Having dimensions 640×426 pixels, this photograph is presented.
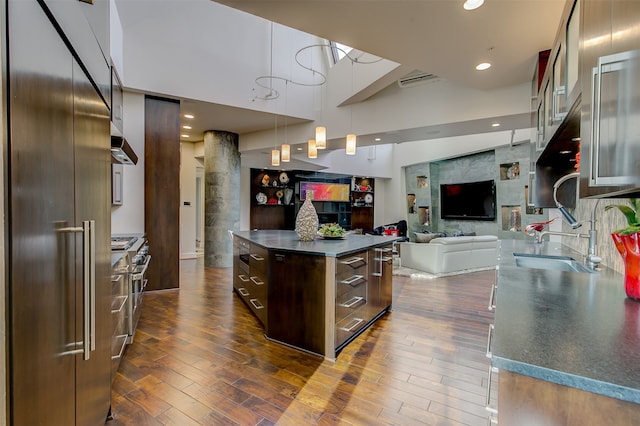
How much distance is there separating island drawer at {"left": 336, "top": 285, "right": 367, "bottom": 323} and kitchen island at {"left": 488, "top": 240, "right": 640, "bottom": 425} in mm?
1651

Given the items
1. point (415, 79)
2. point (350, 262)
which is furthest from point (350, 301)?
point (415, 79)

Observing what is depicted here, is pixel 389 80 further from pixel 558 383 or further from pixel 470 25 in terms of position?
pixel 558 383

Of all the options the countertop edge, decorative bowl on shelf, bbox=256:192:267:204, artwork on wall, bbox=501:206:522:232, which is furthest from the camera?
decorative bowl on shelf, bbox=256:192:267:204

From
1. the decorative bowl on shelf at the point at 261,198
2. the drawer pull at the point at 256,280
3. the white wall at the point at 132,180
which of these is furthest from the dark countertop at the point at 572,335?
the decorative bowl on shelf at the point at 261,198

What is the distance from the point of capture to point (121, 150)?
2.81 metres

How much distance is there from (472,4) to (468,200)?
23.6ft

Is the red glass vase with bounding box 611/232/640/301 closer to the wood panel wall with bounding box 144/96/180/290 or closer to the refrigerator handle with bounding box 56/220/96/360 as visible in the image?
the refrigerator handle with bounding box 56/220/96/360

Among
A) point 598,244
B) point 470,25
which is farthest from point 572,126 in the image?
point 470,25

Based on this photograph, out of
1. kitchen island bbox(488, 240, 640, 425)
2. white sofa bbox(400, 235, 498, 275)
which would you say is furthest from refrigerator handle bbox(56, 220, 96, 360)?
white sofa bbox(400, 235, 498, 275)

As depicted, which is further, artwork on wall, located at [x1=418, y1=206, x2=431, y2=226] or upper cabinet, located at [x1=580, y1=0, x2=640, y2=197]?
artwork on wall, located at [x1=418, y1=206, x2=431, y2=226]

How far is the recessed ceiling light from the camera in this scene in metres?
2.25

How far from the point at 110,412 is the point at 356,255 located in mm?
2137

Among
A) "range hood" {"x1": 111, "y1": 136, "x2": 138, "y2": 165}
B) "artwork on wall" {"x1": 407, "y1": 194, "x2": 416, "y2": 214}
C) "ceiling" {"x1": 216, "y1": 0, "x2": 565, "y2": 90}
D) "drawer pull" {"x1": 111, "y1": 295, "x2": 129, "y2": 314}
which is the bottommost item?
"drawer pull" {"x1": 111, "y1": 295, "x2": 129, "y2": 314}

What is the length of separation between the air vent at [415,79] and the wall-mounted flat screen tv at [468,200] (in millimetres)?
4485
